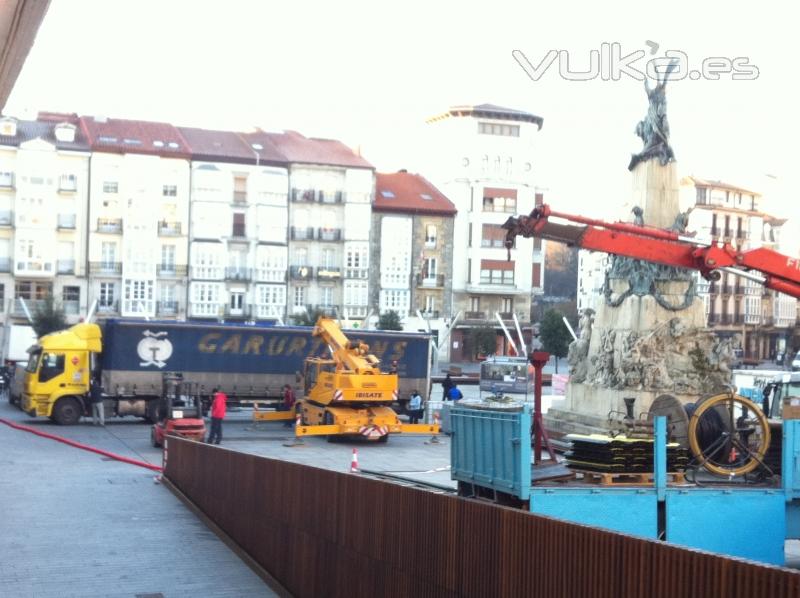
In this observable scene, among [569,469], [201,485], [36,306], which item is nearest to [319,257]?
[36,306]

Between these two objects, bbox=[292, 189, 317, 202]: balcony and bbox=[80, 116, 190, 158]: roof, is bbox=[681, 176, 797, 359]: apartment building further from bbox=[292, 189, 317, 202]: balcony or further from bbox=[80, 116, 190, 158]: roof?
bbox=[80, 116, 190, 158]: roof

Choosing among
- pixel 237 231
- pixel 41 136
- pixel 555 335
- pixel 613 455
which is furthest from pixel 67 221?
pixel 613 455

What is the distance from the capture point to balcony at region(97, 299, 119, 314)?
230 feet

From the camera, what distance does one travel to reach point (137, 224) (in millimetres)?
70250

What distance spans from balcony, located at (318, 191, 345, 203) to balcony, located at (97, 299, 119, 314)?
15064mm

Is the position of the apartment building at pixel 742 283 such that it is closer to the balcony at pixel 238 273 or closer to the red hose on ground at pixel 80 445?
the balcony at pixel 238 273

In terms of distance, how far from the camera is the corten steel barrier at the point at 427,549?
7.88 meters

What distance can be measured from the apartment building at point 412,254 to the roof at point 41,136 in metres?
19.7

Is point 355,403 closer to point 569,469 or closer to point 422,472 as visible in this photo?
point 422,472

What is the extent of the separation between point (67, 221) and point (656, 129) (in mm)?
44894

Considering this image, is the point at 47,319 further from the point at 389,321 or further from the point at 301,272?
the point at 389,321

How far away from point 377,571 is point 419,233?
66.8 metres

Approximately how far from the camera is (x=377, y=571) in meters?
12.1

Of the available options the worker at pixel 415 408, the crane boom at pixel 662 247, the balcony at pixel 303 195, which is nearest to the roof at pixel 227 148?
the balcony at pixel 303 195
